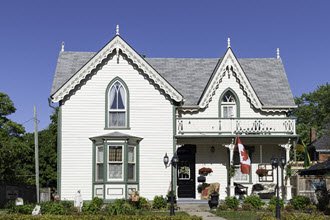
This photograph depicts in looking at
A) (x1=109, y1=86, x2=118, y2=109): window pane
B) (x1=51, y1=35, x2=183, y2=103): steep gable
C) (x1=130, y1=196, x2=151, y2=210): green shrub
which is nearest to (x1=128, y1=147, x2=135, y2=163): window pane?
(x1=130, y1=196, x2=151, y2=210): green shrub

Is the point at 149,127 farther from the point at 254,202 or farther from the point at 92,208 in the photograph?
the point at 254,202

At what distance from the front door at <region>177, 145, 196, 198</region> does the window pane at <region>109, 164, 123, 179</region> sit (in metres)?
4.60

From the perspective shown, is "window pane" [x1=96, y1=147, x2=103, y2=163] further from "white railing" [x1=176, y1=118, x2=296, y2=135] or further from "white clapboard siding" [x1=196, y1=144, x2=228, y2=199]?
"white clapboard siding" [x1=196, y1=144, x2=228, y2=199]

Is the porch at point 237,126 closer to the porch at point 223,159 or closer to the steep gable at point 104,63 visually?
the porch at point 223,159

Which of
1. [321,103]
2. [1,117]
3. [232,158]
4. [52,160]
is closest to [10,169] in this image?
[52,160]

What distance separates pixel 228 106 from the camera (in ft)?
108

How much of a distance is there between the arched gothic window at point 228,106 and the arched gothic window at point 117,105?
6.01 metres

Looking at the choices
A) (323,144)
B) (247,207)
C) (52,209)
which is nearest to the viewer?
(52,209)

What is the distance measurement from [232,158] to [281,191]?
3.48m

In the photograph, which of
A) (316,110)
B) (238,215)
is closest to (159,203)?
(238,215)

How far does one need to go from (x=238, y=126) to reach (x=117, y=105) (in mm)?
6909

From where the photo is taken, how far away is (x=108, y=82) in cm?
3088

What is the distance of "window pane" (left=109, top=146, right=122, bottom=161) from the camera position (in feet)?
98.3

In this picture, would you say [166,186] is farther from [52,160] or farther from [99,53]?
[52,160]
